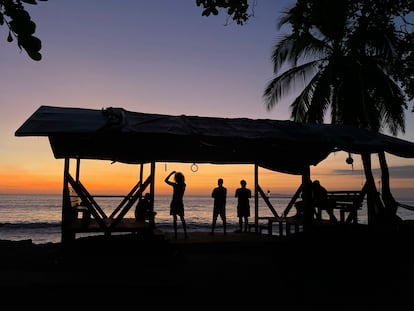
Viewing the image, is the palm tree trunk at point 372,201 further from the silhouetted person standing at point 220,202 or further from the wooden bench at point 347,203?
the silhouetted person standing at point 220,202

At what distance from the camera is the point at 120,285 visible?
610cm

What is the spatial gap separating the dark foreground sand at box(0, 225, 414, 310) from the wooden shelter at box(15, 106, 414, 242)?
31.3 inches

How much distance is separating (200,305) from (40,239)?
82.5ft

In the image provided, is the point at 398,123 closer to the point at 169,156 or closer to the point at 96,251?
the point at 169,156

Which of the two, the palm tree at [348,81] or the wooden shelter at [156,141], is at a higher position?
the palm tree at [348,81]

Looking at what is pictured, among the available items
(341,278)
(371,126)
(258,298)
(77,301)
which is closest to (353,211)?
(341,278)

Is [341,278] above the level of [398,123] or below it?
below

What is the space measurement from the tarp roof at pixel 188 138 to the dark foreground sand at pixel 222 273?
83.5 inches

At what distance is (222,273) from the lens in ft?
23.3

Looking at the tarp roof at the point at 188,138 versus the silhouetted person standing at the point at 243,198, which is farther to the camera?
the silhouetted person standing at the point at 243,198

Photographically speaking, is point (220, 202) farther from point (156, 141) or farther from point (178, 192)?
point (156, 141)

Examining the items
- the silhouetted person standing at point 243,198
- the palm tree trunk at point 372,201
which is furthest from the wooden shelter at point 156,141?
the silhouetted person standing at point 243,198

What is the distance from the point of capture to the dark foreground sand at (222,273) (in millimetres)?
5426

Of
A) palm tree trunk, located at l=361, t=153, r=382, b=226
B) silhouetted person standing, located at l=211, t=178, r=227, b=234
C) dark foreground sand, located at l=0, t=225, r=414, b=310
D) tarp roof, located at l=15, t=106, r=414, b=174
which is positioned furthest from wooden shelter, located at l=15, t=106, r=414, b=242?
silhouetted person standing, located at l=211, t=178, r=227, b=234
